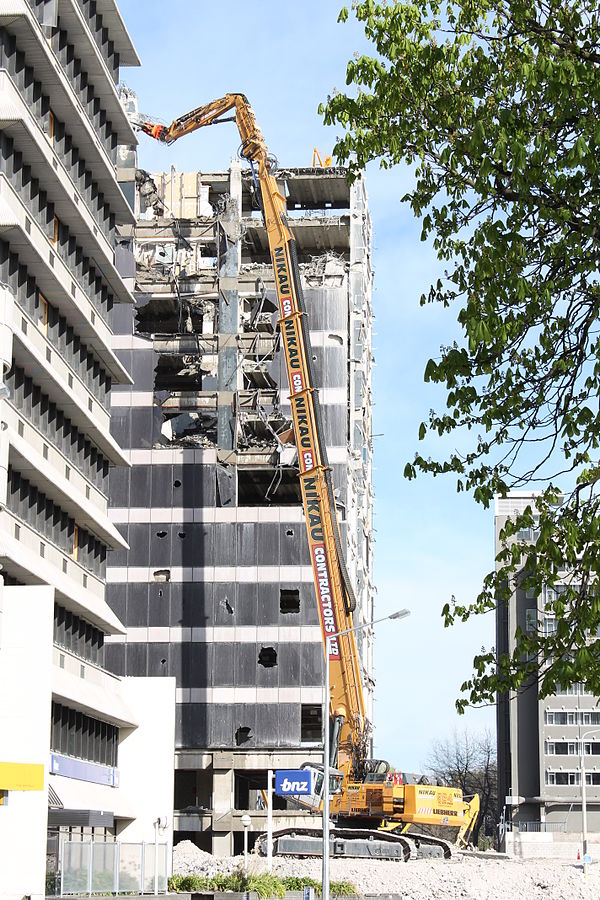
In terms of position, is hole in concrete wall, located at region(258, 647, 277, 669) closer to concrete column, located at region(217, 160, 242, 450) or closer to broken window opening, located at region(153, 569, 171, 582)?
broken window opening, located at region(153, 569, 171, 582)

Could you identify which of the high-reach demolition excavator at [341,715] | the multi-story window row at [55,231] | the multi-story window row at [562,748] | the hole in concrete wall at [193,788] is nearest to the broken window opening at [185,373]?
the hole in concrete wall at [193,788]

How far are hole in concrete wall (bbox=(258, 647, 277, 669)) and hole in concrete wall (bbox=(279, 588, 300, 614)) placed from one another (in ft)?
7.54

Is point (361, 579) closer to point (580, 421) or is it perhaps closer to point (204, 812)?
point (204, 812)

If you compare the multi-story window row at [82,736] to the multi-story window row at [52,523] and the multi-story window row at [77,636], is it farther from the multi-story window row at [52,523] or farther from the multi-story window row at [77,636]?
the multi-story window row at [52,523]

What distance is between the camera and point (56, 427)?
46.6m

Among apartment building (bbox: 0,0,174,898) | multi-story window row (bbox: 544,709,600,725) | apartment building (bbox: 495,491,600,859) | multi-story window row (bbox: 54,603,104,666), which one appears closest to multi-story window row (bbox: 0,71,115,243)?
apartment building (bbox: 0,0,174,898)

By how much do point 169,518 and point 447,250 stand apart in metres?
63.5

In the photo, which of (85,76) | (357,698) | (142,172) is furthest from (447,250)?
(142,172)

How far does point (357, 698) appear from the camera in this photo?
181 feet

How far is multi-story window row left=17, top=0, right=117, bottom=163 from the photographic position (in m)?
44.9

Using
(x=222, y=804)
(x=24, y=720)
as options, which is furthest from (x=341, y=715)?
(x=222, y=804)

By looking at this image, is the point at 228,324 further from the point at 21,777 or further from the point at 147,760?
the point at 21,777

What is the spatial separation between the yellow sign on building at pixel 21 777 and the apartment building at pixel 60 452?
4cm

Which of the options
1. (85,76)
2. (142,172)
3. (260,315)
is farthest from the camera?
(142,172)
